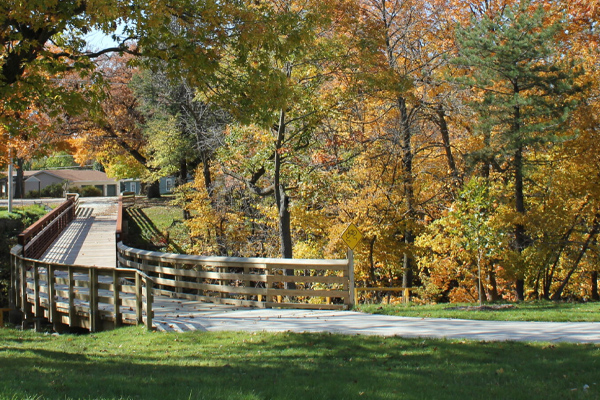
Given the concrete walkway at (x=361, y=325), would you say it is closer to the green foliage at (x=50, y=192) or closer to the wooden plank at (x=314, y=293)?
the wooden plank at (x=314, y=293)

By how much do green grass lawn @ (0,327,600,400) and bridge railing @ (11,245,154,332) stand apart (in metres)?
1.25

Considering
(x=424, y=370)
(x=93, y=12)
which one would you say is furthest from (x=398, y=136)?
(x=424, y=370)

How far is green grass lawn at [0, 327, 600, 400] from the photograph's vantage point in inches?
229

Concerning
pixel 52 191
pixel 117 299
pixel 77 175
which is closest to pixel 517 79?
pixel 117 299

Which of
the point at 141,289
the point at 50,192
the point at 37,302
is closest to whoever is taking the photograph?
the point at 141,289

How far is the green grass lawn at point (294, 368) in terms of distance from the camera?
A: 5.80m

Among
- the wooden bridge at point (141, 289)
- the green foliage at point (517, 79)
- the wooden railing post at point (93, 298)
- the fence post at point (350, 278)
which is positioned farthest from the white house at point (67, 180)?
the fence post at point (350, 278)

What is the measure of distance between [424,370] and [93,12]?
7.70 metres

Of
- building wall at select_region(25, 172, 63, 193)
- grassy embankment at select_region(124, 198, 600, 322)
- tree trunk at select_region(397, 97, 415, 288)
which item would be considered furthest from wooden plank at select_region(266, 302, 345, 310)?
building wall at select_region(25, 172, 63, 193)

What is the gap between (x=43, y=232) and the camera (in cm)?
2250

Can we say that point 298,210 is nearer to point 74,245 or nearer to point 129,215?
point 74,245

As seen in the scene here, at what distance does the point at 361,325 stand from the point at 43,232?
16052 mm

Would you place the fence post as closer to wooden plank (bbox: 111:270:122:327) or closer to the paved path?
the paved path

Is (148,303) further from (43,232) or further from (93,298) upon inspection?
(43,232)
